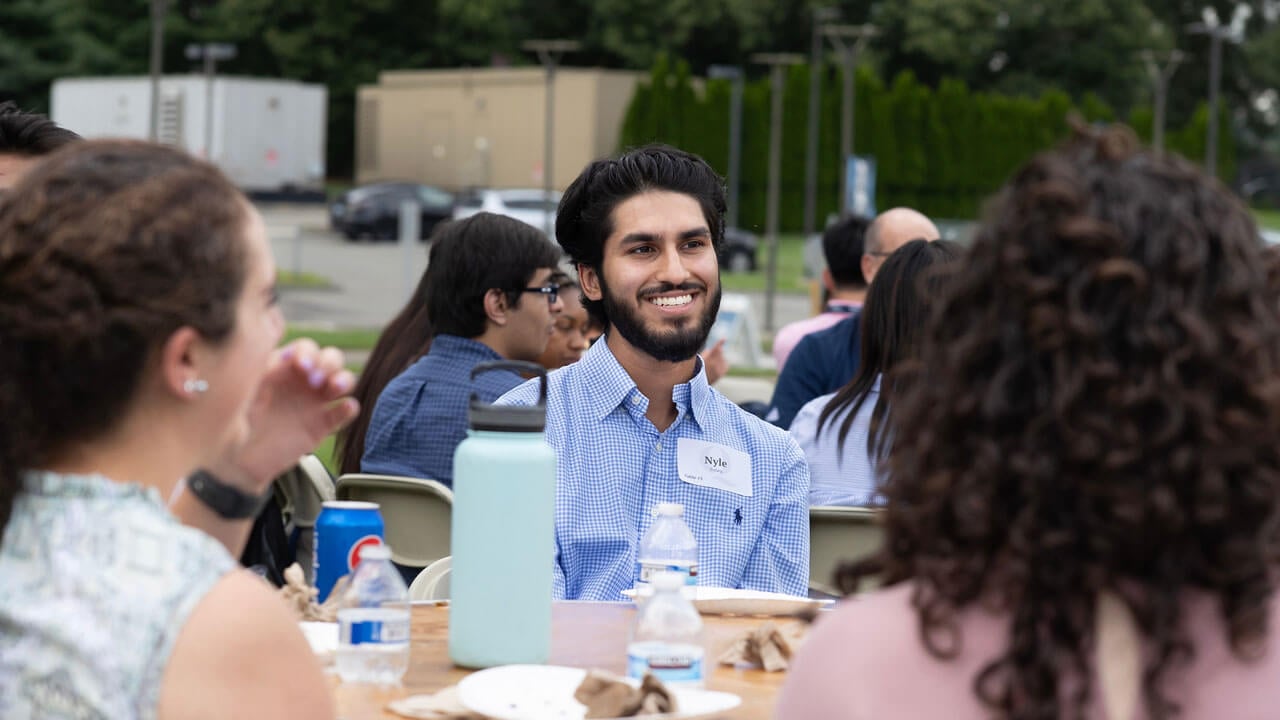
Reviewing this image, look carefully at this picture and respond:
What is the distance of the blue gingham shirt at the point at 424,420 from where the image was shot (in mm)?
4844

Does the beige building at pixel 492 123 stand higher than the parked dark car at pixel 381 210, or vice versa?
the beige building at pixel 492 123

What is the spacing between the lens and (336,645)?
2.36 metres

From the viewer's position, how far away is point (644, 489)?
352cm

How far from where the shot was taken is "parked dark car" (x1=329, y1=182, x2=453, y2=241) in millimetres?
42844

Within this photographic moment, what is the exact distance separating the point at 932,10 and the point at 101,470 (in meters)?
59.6

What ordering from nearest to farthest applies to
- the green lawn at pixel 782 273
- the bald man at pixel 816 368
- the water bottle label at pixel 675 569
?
the water bottle label at pixel 675 569 → the bald man at pixel 816 368 → the green lawn at pixel 782 273

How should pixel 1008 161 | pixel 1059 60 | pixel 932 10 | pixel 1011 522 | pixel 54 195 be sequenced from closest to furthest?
pixel 1011 522
pixel 54 195
pixel 1008 161
pixel 932 10
pixel 1059 60

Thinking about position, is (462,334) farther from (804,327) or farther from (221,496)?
(221,496)

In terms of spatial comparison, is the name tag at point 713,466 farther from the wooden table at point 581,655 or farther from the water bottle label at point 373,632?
the water bottle label at point 373,632

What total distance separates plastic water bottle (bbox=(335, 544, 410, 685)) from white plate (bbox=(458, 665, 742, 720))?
0.37ft

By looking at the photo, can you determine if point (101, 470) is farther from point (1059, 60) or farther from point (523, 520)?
point (1059, 60)

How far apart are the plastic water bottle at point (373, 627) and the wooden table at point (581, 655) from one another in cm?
3

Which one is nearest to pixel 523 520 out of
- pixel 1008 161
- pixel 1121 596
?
pixel 1121 596

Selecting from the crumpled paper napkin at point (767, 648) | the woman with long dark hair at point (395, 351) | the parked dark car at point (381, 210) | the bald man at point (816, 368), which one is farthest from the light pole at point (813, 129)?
the crumpled paper napkin at point (767, 648)
